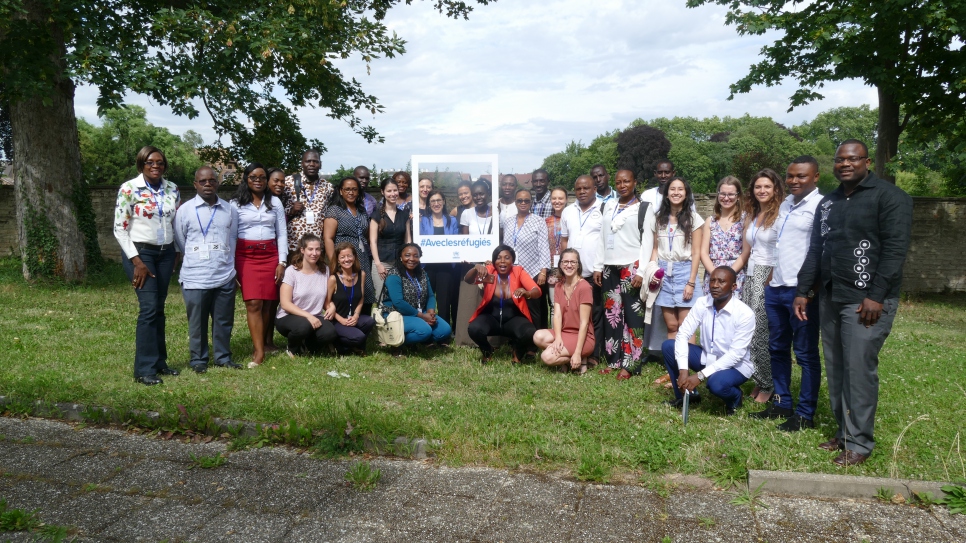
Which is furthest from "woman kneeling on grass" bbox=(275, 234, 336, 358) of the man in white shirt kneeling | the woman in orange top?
the man in white shirt kneeling

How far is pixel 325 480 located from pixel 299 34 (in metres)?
9.81

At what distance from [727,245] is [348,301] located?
407 cm

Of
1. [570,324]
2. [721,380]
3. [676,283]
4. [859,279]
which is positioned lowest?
[721,380]

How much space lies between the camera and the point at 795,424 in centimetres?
533

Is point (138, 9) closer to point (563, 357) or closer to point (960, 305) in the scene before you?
point (563, 357)

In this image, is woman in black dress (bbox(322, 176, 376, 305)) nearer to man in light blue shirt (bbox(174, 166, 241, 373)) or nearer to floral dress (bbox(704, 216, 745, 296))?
man in light blue shirt (bbox(174, 166, 241, 373))

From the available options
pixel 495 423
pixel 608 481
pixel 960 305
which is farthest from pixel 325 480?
pixel 960 305

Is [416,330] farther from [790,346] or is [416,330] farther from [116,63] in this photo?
[116,63]

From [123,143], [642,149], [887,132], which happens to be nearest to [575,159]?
[642,149]

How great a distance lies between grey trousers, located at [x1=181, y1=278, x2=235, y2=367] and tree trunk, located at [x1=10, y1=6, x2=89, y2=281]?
29.6ft

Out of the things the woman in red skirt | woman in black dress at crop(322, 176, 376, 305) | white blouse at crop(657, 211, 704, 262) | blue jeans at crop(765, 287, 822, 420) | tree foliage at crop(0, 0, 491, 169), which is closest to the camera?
blue jeans at crop(765, 287, 822, 420)

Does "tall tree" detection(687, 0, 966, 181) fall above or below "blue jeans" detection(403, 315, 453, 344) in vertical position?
above

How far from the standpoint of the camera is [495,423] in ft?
17.5

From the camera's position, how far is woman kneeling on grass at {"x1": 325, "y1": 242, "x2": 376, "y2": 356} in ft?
25.4
